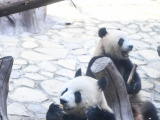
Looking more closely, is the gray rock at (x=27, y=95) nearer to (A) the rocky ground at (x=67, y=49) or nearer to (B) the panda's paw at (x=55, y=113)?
(A) the rocky ground at (x=67, y=49)

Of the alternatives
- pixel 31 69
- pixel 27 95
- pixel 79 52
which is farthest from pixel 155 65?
pixel 27 95

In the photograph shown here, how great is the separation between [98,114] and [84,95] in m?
0.20

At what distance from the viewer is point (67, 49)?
18.1 ft

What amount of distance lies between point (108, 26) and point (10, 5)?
4612mm

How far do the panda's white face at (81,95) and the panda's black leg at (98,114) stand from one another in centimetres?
13

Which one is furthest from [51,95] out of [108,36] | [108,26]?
[108,26]

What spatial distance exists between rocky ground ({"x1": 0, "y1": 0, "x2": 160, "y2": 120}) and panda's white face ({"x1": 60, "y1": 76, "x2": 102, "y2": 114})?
1046 millimetres

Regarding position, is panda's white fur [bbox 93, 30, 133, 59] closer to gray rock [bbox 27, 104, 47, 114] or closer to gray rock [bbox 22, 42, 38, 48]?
gray rock [bbox 27, 104, 47, 114]

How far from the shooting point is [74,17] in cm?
717

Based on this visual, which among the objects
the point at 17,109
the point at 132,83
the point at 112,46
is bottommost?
the point at 17,109

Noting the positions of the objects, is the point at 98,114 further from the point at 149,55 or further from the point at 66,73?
the point at 149,55

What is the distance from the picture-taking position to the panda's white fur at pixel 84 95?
2549mm

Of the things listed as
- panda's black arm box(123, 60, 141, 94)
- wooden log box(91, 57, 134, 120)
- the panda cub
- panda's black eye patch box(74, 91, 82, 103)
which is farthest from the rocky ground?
wooden log box(91, 57, 134, 120)

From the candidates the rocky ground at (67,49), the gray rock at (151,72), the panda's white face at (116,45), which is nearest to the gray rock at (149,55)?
the rocky ground at (67,49)
